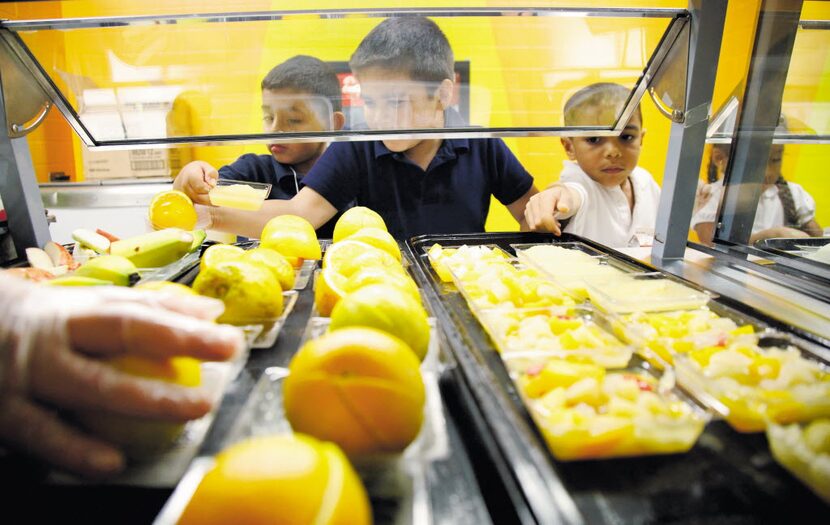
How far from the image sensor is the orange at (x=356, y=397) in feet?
1.92

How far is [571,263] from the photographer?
1484mm

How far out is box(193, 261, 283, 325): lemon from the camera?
3.12 feet

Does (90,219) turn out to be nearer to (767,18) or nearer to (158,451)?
(158,451)

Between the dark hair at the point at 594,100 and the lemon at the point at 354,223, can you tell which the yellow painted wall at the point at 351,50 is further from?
the lemon at the point at 354,223

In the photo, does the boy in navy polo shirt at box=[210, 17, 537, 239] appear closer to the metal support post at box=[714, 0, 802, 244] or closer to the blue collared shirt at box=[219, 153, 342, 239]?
the blue collared shirt at box=[219, 153, 342, 239]

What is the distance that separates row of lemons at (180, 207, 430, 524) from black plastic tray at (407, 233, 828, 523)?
14cm

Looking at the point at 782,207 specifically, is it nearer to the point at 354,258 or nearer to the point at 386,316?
the point at 354,258

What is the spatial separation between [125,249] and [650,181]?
126 inches

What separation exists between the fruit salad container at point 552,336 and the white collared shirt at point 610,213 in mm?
1841

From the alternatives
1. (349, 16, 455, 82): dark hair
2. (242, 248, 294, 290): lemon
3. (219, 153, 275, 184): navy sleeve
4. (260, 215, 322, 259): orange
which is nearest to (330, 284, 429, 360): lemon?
(242, 248, 294, 290): lemon

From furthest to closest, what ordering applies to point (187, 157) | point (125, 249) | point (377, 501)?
1. point (187, 157)
2. point (125, 249)
3. point (377, 501)

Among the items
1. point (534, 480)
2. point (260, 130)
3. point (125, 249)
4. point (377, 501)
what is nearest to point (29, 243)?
point (125, 249)

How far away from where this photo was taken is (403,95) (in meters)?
1.48

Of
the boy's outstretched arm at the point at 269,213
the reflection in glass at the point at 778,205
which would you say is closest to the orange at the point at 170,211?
the boy's outstretched arm at the point at 269,213
